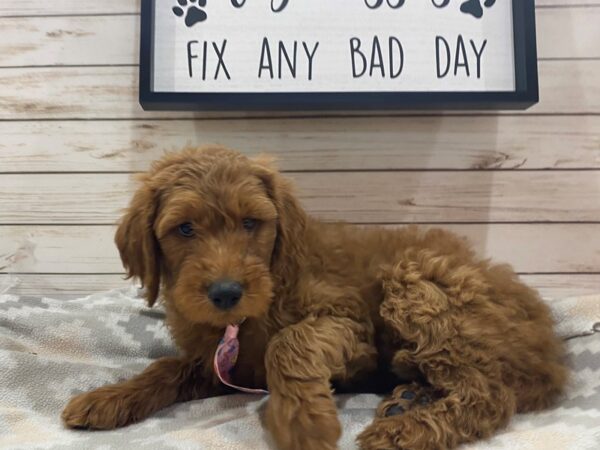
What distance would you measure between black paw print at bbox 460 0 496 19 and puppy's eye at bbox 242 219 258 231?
1258 millimetres

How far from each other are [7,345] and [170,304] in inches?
23.8

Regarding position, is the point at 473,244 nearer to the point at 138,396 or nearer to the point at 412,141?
the point at 412,141

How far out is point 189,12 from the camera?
2.23 metres

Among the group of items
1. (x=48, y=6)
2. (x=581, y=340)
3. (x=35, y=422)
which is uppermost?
(x=48, y=6)

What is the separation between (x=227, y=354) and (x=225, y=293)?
1.09 feet

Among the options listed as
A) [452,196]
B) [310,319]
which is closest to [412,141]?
[452,196]

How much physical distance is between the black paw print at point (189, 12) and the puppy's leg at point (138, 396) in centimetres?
128

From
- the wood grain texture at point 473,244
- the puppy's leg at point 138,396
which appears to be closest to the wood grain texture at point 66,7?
the wood grain texture at point 473,244

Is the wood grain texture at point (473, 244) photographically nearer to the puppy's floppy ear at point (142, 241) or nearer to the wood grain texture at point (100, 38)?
the wood grain texture at point (100, 38)

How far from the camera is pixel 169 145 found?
8.02ft

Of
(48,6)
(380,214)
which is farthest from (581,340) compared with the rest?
(48,6)

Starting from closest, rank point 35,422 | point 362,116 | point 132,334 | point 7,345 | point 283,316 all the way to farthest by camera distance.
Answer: point 35,422
point 283,316
point 7,345
point 132,334
point 362,116

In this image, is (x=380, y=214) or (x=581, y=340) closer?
(x=581, y=340)

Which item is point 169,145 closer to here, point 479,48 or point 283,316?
point 283,316
